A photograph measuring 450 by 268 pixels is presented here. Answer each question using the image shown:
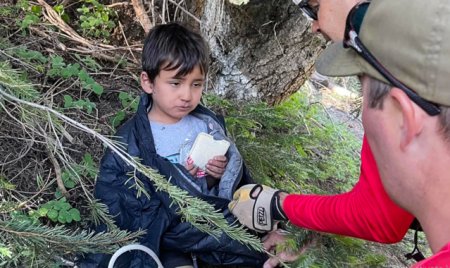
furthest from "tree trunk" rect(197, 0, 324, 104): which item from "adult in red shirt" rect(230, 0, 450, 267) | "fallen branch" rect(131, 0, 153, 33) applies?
"adult in red shirt" rect(230, 0, 450, 267)

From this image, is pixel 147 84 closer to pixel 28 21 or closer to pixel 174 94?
pixel 174 94

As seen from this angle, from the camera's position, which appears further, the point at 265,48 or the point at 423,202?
the point at 265,48

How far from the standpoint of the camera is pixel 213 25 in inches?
123

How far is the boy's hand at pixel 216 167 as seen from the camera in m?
2.43

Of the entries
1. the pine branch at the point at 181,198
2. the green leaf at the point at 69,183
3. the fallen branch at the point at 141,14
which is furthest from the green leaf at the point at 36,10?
the pine branch at the point at 181,198

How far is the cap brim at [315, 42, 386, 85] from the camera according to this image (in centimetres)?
124

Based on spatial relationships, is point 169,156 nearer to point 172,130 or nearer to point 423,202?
point 172,130

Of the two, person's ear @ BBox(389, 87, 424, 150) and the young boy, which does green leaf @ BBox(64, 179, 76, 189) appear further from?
person's ear @ BBox(389, 87, 424, 150)

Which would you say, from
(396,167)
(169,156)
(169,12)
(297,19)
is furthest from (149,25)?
(396,167)

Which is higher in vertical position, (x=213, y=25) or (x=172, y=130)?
(x=213, y=25)

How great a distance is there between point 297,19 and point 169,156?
4.03 feet

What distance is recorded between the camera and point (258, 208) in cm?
207

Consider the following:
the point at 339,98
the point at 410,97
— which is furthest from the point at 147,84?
the point at 339,98

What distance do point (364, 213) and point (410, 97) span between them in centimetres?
79
